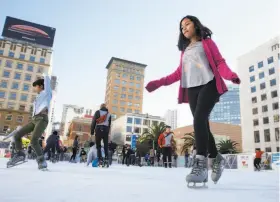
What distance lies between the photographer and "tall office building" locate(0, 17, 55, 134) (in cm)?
5759

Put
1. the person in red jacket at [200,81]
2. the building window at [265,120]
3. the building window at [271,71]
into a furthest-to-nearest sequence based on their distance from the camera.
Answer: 1. the building window at [271,71]
2. the building window at [265,120]
3. the person in red jacket at [200,81]

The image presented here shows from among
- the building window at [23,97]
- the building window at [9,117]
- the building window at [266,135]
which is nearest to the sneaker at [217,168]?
the building window at [266,135]

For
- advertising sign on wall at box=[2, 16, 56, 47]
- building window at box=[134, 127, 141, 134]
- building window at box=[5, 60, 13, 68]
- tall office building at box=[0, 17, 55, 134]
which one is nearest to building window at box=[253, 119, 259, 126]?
building window at box=[134, 127, 141, 134]

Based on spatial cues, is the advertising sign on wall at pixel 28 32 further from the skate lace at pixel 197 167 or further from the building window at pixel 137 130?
the skate lace at pixel 197 167

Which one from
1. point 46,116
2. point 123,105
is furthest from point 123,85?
point 46,116

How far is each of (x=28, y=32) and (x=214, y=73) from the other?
229 ft

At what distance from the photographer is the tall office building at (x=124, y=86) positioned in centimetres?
8250

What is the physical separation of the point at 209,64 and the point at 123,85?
83.8 metres

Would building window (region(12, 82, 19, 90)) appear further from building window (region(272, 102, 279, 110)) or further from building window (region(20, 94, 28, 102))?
building window (region(272, 102, 279, 110))

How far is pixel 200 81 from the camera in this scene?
2.69 metres

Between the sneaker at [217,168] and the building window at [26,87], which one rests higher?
the building window at [26,87]

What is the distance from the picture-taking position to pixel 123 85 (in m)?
86.1

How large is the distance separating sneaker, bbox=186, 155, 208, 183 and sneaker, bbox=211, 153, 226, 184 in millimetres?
348

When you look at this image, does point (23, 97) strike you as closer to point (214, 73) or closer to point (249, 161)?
point (249, 161)
